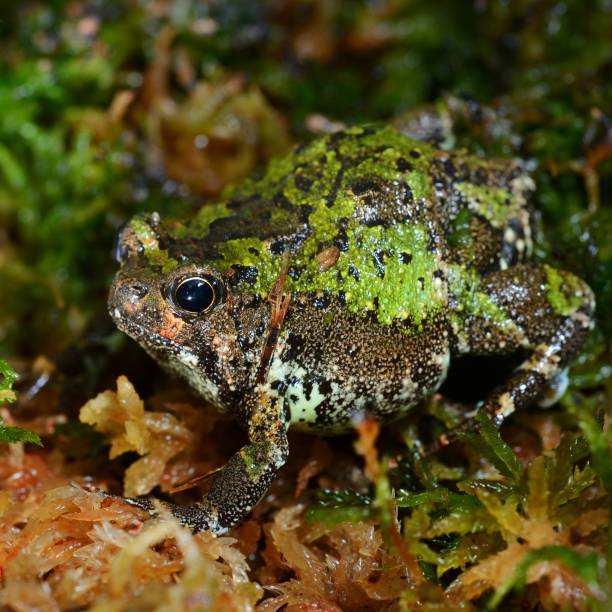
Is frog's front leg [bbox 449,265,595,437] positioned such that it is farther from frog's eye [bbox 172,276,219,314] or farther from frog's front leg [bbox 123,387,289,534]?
frog's eye [bbox 172,276,219,314]

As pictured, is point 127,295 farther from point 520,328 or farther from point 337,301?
point 520,328

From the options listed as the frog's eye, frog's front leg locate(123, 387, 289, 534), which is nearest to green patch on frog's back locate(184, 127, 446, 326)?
the frog's eye

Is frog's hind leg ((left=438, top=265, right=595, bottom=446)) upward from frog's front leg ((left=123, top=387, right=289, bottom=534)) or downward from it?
upward

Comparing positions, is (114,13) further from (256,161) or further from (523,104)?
(523,104)

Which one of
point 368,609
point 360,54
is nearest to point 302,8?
point 360,54

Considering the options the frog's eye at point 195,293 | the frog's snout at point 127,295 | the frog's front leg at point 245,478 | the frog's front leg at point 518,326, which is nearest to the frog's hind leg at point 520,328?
the frog's front leg at point 518,326

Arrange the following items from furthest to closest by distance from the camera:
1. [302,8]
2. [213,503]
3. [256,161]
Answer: [302,8] < [256,161] < [213,503]
